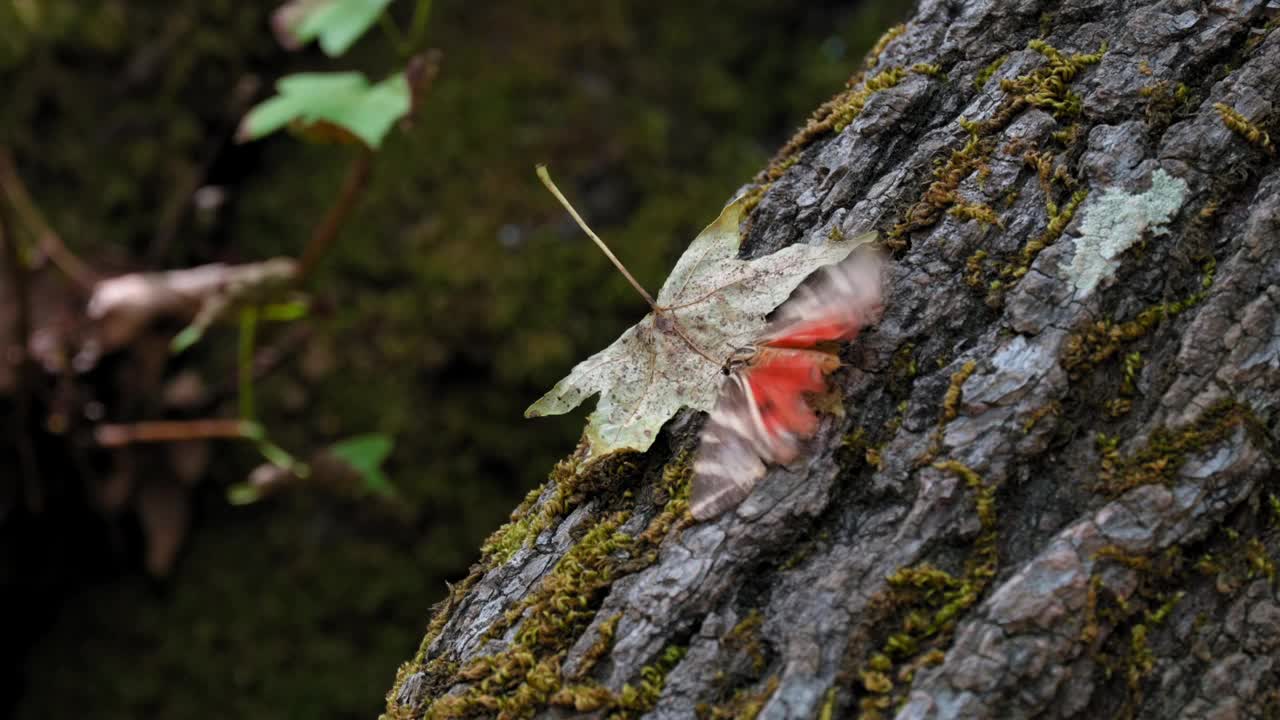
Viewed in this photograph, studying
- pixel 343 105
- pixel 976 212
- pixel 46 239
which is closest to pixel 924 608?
pixel 976 212

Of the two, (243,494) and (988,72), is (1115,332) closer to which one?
(988,72)

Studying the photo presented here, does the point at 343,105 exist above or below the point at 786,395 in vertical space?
above

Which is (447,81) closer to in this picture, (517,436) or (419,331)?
(419,331)

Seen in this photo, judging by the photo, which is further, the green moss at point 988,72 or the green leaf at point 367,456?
the green leaf at point 367,456

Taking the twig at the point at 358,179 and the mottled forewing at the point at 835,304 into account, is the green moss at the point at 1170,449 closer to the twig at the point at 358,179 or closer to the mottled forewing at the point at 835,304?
the mottled forewing at the point at 835,304

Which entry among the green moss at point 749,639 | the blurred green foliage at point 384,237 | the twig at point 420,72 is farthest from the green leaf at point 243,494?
the green moss at point 749,639
